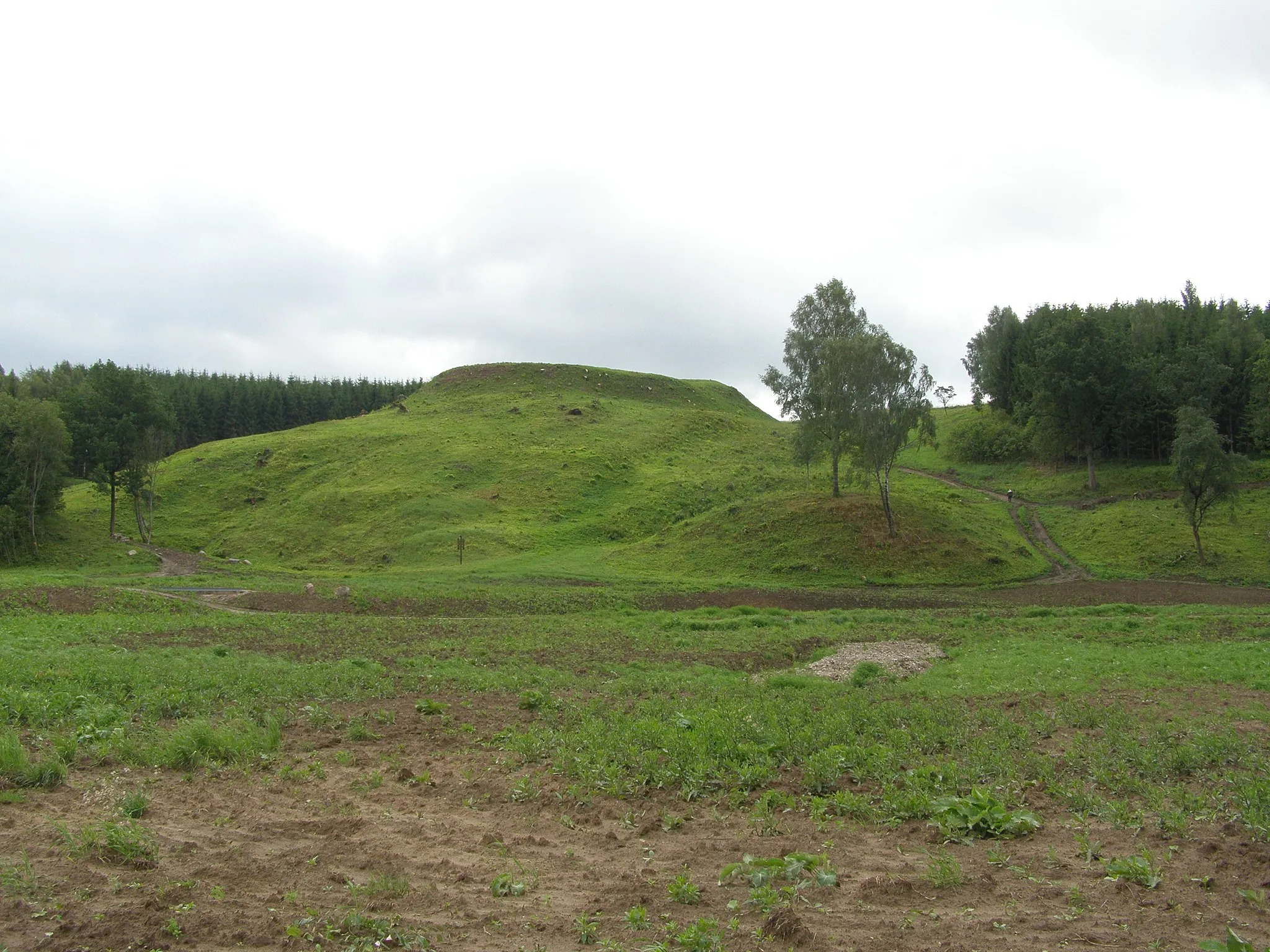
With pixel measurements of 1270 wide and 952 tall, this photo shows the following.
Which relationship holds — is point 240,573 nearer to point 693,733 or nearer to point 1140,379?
point 693,733

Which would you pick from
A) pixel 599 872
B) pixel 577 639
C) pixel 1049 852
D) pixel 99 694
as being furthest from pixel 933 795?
pixel 577 639

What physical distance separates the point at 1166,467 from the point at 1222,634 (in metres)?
48.5

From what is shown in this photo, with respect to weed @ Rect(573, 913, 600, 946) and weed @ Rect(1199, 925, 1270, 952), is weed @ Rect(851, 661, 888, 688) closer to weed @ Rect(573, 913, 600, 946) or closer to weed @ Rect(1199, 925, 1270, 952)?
weed @ Rect(1199, 925, 1270, 952)

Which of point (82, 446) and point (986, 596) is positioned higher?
point (82, 446)

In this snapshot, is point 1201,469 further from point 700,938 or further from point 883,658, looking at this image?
point 700,938

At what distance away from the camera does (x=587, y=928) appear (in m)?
6.88

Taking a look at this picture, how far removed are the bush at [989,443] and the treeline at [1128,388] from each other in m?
0.13

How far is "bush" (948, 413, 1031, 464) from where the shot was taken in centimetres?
7950

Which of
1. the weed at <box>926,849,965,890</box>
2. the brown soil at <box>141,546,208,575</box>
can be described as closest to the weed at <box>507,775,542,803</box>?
the weed at <box>926,849,965,890</box>

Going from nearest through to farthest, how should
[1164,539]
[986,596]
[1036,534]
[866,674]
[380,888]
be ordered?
[380,888] < [866,674] < [986,596] < [1164,539] < [1036,534]

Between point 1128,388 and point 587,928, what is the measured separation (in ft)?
240

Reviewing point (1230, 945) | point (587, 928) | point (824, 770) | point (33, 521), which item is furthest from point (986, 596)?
point (33, 521)

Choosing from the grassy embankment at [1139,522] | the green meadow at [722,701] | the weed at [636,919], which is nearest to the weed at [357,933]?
the weed at [636,919]

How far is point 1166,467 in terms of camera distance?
66812 mm
